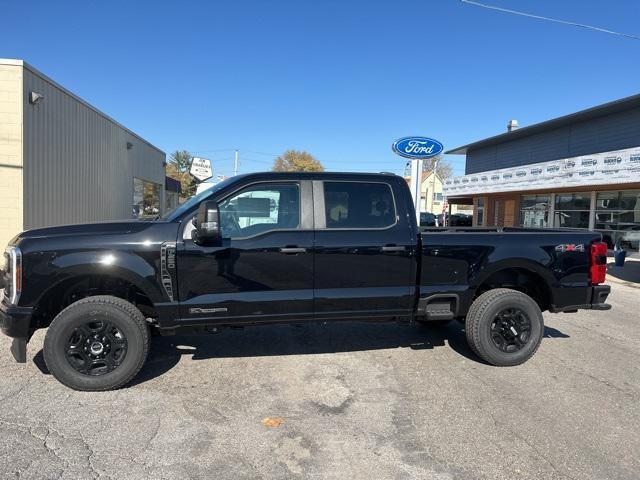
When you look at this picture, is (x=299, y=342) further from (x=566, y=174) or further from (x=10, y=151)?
(x=566, y=174)

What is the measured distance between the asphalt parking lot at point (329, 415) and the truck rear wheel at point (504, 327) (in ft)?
0.60

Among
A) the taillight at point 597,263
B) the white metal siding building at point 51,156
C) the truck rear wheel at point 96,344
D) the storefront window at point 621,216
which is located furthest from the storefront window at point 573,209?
the truck rear wheel at point 96,344

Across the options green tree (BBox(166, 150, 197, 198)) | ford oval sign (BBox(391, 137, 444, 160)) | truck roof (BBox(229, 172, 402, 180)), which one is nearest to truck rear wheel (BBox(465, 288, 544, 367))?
truck roof (BBox(229, 172, 402, 180))

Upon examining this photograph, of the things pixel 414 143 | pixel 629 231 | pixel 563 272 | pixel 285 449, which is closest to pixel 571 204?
pixel 629 231

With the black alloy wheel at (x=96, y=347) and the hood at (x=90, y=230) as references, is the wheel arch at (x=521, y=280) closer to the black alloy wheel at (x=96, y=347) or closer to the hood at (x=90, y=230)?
the hood at (x=90, y=230)

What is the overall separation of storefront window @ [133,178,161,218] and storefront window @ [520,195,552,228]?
18.5 meters

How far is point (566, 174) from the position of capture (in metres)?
19.2

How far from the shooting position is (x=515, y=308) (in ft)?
16.0

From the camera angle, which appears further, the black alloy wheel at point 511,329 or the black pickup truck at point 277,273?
the black alloy wheel at point 511,329

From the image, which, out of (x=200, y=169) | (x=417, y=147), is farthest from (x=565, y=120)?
(x=200, y=169)

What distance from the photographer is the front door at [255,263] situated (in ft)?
13.6

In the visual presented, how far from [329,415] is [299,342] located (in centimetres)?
193

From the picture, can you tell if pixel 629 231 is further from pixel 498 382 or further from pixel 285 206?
pixel 285 206

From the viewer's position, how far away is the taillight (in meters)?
4.97
